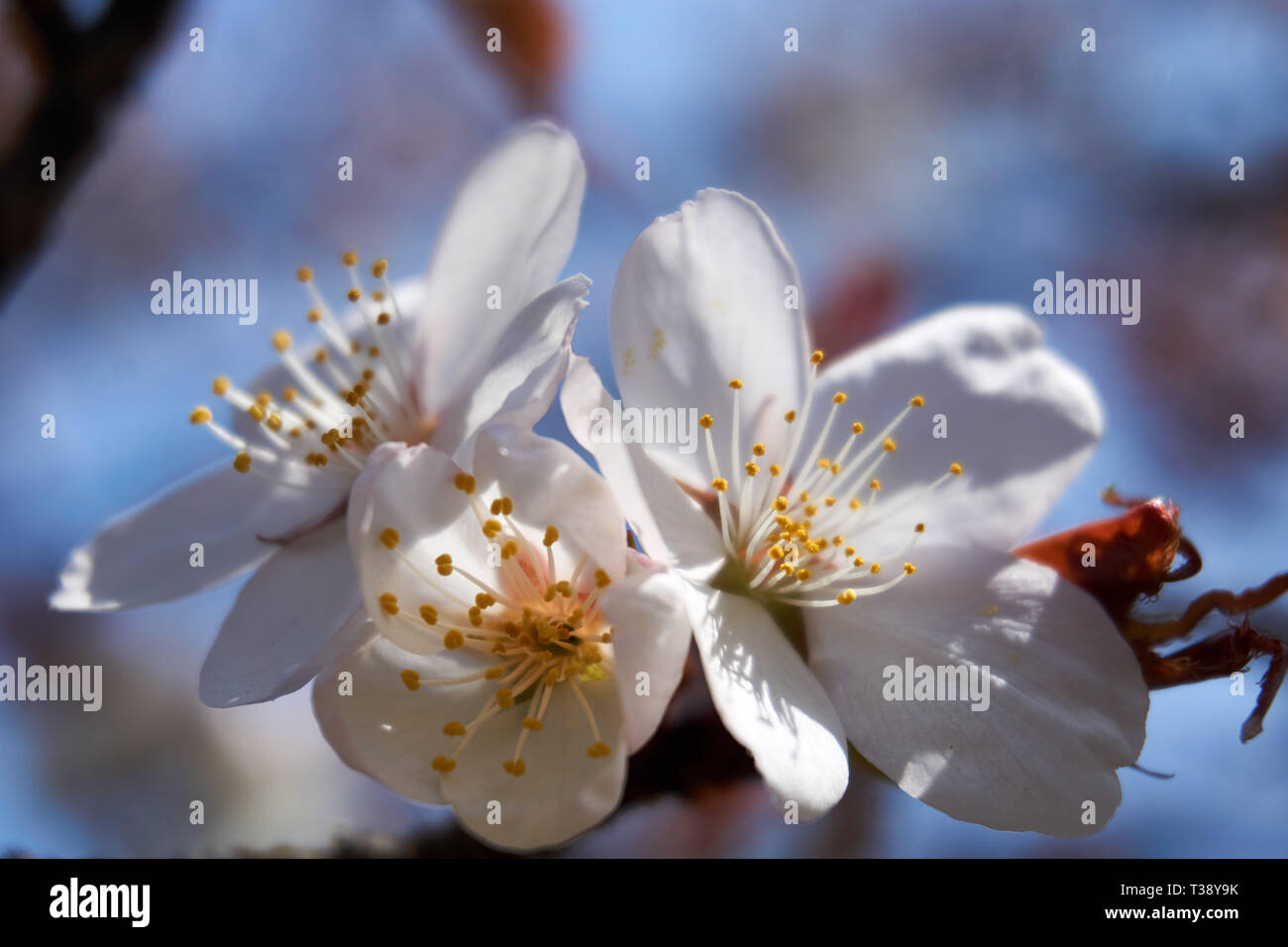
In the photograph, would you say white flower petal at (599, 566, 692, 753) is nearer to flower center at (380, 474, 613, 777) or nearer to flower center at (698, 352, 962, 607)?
flower center at (380, 474, 613, 777)

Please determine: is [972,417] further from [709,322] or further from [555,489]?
[555,489]

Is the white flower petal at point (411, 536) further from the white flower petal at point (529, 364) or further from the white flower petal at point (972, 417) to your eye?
the white flower petal at point (972, 417)

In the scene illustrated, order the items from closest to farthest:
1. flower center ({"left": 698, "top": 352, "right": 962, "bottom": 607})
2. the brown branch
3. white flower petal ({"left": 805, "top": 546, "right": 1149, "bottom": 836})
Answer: white flower petal ({"left": 805, "top": 546, "right": 1149, "bottom": 836})
flower center ({"left": 698, "top": 352, "right": 962, "bottom": 607})
the brown branch

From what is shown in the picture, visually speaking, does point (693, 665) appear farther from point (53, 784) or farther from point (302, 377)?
point (53, 784)

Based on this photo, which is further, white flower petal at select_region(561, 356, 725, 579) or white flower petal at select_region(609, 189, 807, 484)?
white flower petal at select_region(609, 189, 807, 484)

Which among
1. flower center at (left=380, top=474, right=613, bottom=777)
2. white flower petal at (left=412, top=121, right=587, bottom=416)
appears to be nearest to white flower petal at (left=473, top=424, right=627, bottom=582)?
flower center at (left=380, top=474, right=613, bottom=777)
